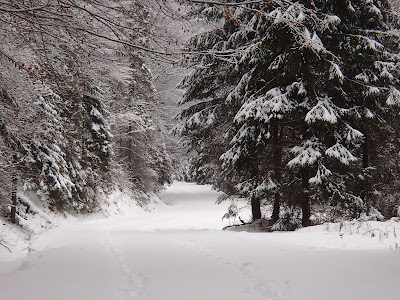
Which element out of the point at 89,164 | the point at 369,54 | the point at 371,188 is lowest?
the point at 371,188

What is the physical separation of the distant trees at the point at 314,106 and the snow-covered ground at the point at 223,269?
6.51 feet

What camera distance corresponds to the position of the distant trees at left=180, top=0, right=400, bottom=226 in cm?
906

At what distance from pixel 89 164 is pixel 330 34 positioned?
12530 mm

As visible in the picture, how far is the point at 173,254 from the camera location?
6.62m

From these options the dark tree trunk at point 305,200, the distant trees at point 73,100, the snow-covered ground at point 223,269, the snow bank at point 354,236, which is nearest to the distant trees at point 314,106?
the dark tree trunk at point 305,200

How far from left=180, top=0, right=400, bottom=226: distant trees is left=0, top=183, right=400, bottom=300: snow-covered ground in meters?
1.98

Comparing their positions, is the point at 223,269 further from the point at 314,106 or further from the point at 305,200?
the point at 314,106

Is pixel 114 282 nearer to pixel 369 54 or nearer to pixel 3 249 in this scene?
pixel 3 249

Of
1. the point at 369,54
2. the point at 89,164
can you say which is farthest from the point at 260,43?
the point at 89,164

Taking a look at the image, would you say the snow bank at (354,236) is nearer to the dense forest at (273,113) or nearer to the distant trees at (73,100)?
the dense forest at (273,113)

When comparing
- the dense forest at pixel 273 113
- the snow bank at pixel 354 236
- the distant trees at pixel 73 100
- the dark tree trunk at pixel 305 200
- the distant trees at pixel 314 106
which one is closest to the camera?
the distant trees at pixel 73 100

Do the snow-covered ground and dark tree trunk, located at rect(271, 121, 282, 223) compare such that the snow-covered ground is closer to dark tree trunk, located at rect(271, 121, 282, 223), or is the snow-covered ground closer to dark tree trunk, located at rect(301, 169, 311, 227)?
dark tree trunk, located at rect(301, 169, 311, 227)

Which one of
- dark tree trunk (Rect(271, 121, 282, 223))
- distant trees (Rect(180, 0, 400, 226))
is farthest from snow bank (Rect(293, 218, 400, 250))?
dark tree trunk (Rect(271, 121, 282, 223))

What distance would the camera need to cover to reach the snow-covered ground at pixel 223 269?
412 centimetres
